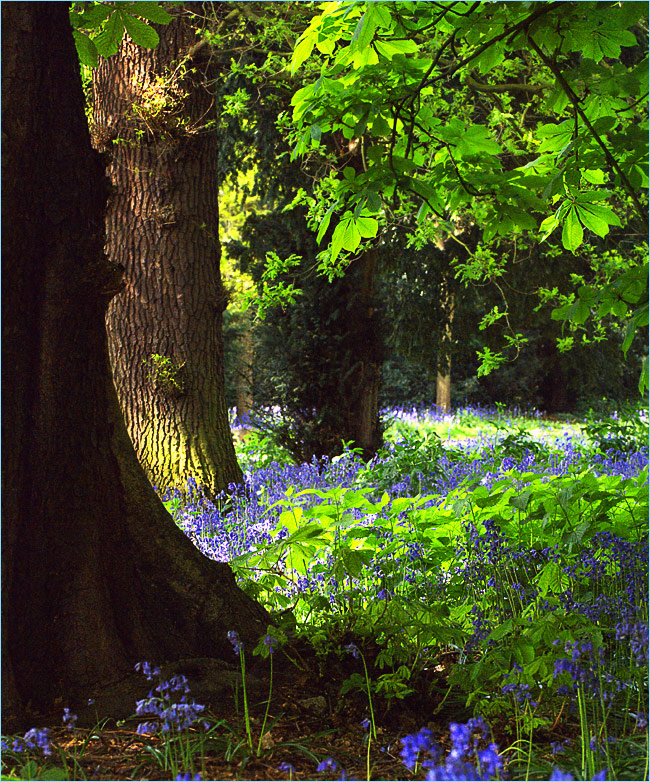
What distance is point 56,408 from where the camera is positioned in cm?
246

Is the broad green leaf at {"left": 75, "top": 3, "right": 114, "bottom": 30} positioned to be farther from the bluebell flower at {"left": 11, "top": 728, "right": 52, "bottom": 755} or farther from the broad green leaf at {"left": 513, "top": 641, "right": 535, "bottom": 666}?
the broad green leaf at {"left": 513, "top": 641, "right": 535, "bottom": 666}

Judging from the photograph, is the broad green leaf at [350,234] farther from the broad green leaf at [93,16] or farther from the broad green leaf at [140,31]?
the broad green leaf at [93,16]

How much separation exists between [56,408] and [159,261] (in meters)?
3.57

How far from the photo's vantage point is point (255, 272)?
33.8ft

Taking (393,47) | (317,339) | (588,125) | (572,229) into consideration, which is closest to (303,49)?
(393,47)

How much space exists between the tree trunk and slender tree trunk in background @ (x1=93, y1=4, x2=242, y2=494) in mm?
3161

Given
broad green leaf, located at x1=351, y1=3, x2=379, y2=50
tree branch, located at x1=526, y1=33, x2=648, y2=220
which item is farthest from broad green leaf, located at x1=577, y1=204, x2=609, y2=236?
broad green leaf, located at x1=351, y1=3, x2=379, y2=50

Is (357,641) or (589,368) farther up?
(589,368)

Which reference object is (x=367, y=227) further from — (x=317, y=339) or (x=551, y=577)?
(x=317, y=339)

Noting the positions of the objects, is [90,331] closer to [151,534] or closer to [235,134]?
[151,534]

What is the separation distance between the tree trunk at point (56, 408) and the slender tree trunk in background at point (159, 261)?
3161mm

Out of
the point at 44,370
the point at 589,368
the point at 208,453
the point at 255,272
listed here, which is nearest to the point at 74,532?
the point at 44,370

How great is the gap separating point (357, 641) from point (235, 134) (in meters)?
7.58

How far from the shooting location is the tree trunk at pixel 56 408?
2369mm
